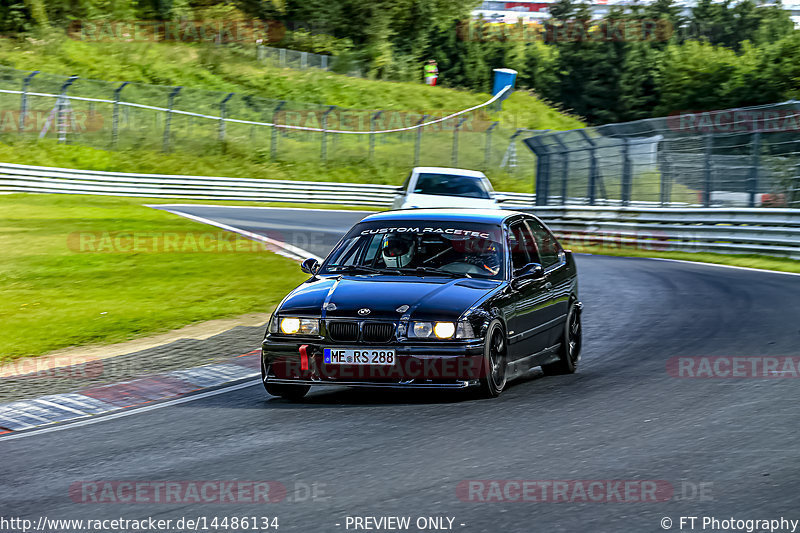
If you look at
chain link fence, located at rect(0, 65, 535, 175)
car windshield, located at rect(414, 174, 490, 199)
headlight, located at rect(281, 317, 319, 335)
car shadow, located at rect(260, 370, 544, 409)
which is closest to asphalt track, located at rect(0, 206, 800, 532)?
car shadow, located at rect(260, 370, 544, 409)

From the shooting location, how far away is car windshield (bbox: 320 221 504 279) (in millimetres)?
8367

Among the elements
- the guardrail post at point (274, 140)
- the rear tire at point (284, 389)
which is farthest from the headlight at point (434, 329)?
the guardrail post at point (274, 140)

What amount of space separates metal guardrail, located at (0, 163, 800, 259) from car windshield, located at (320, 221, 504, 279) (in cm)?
1344

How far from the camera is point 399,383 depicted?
7.38m

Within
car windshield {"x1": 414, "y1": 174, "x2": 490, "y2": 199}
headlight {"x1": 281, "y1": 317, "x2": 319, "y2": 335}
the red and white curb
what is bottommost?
the red and white curb

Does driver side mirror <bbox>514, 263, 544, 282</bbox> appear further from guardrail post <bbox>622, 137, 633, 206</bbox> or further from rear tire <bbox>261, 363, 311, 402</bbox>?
guardrail post <bbox>622, 137, 633, 206</bbox>

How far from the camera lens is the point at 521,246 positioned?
9023 mm

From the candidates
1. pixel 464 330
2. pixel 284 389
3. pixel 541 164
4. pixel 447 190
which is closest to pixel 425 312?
pixel 464 330

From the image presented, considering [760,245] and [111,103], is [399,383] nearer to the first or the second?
[760,245]

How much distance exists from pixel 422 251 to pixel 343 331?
136 centimetres

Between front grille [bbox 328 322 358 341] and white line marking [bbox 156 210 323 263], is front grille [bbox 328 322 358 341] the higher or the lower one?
the higher one

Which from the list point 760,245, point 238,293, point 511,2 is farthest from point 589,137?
point 511,2

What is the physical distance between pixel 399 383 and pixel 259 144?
3615cm

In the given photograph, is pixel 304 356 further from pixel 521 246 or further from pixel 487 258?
pixel 521 246
